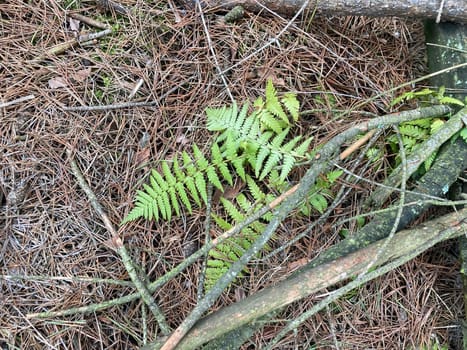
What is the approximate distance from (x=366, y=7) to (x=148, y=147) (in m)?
1.45

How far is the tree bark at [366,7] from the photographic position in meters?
2.30

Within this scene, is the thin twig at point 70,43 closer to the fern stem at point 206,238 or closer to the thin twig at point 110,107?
the thin twig at point 110,107

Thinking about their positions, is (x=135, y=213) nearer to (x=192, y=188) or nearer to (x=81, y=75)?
(x=192, y=188)

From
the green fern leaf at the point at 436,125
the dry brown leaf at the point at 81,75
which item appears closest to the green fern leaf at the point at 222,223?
the dry brown leaf at the point at 81,75

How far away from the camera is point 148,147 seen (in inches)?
95.2

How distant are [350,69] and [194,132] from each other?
0.99 metres

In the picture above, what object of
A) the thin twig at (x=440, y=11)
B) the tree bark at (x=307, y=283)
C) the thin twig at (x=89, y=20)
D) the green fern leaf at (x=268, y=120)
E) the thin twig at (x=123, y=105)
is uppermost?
the thin twig at (x=89, y=20)

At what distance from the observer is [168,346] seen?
76.5 inches

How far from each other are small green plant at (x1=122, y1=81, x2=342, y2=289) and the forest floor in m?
0.12

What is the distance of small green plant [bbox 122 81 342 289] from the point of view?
2.26 metres

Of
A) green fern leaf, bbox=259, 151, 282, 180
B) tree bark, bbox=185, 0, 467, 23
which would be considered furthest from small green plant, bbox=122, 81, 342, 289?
tree bark, bbox=185, 0, 467, 23

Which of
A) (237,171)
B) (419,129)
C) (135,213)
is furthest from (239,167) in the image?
(419,129)

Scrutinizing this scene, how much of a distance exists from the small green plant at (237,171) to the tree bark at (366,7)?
1.76ft

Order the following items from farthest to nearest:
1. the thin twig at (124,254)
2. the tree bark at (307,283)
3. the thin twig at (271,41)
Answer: the thin twig at (271,41) → the thin twig at (124,254) → the tree bark at (307,283)
